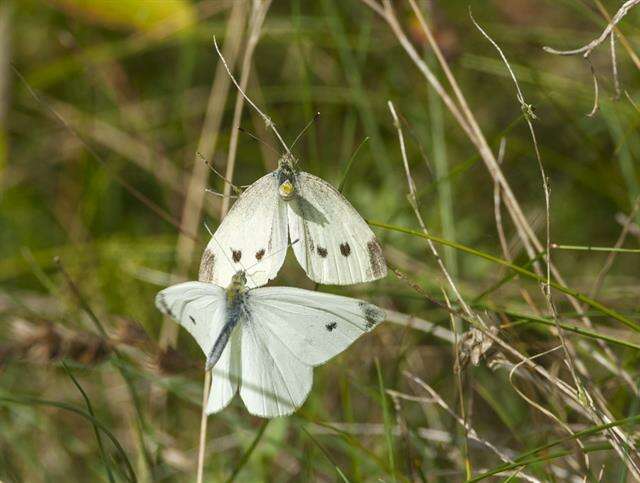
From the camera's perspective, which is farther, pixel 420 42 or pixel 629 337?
pixel 420 42

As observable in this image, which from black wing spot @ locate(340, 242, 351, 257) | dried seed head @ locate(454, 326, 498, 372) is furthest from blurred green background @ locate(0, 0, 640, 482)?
black wing spot @ locate(340, 242, 351, 257)

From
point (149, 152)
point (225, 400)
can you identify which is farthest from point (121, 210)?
point (225, 400)

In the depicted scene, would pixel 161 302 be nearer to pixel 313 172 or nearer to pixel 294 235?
pixel 294 235

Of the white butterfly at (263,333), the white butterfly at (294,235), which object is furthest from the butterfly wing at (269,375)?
the white butterfly at (294,235)

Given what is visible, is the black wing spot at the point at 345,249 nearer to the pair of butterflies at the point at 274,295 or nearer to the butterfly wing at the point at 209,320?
the pair of butterflies at the point at 274,295

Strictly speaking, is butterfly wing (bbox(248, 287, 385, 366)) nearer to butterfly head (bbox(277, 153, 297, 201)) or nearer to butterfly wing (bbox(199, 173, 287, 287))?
butterfly wing (bbox(199, 173, 287, 287))

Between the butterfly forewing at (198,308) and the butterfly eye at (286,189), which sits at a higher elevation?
the butterfly eye at (286,189)

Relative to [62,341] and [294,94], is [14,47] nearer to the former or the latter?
[294,94]

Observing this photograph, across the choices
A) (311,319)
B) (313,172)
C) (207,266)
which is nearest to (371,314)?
(311,319)
